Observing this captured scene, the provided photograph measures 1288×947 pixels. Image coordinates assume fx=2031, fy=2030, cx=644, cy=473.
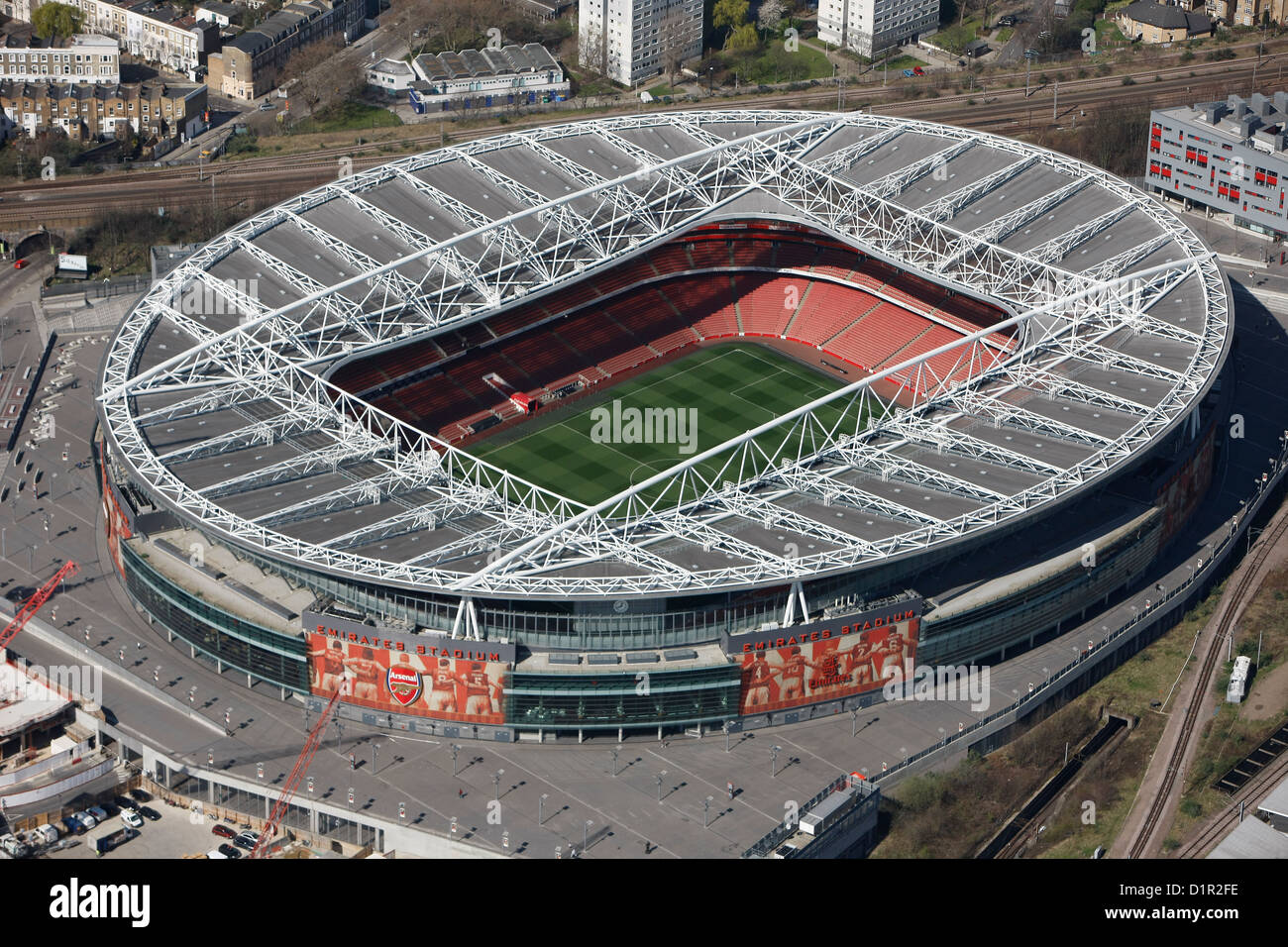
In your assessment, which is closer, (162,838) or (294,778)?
(162,838)

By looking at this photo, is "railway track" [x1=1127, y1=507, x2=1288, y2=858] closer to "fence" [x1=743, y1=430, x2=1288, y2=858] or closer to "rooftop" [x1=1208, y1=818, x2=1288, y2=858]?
"fence" [x1=743, y1=430, x2=1288, y2=858]

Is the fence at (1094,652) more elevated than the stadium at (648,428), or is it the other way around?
the stadium at (648,428)

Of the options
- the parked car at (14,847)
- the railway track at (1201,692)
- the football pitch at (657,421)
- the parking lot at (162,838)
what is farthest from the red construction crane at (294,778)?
the railway track at (1201,692)

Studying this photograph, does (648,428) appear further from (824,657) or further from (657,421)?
(824,657)

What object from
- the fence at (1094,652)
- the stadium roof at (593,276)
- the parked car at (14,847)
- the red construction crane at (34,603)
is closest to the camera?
the parked car at (14,847)

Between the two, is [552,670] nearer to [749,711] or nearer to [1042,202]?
[749,711]

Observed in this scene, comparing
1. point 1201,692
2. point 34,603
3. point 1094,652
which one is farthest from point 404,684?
point 1201,692

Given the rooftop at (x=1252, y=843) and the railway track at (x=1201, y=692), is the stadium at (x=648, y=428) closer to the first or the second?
the railway track at (x=1201, y=692)
